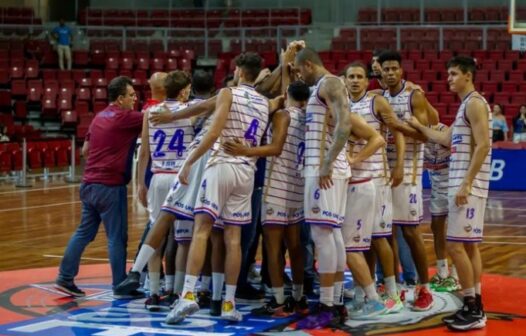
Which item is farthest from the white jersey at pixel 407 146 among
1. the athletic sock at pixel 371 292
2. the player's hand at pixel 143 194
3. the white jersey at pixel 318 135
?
the player's hand at pixel 143 194

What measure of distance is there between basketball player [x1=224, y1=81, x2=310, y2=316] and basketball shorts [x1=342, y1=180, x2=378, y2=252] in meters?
0.42

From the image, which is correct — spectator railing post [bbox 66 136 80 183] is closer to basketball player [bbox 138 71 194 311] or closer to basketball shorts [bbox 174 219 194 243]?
basketball player [bbox 138 71 194 311]

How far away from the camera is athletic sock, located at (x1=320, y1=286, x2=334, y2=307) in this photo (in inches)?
288

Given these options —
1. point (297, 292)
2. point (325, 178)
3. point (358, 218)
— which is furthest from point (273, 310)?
point (325, 178)

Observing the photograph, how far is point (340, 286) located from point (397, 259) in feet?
3.62

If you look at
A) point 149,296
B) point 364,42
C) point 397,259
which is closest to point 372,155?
point 397,259

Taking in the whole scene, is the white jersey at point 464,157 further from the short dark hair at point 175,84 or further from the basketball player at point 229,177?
the short dark hair at point 175,84

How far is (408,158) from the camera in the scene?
8.43m

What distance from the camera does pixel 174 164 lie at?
8055 millimetres

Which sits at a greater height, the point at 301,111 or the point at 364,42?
the point at 364,42

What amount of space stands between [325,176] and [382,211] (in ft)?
2.96

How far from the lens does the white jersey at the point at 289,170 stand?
7.68 metres

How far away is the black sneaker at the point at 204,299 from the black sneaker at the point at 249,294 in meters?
0.37

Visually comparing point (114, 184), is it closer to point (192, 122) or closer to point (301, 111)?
point (192, 122)
